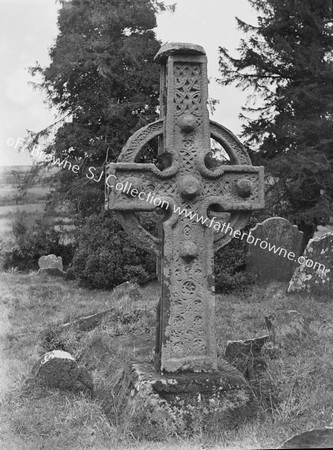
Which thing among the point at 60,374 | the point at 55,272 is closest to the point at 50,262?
the point at 55,272

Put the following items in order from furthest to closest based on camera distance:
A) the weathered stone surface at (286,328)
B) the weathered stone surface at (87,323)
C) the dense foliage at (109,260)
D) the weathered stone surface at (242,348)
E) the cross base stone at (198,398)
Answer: the dense foliage at (109,260) < the weathered stone surface at (87,323) < the weathered stone surface at (286,328) < the weathered stone surface at (242,348) < the cross base stone at (198,398)

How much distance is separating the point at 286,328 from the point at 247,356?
1022mm

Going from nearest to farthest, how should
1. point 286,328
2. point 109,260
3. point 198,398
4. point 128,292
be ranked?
point 198,398, point 286,328, point 128,292, point 109,260

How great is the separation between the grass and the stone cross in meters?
0.60

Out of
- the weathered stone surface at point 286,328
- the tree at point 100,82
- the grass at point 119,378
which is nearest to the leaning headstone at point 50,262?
the tree at point 100,82

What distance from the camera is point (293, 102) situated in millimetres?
16125

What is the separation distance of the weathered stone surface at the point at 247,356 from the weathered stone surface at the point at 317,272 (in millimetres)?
3957

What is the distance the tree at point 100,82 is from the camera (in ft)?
51.6

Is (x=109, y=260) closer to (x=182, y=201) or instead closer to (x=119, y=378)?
(x=119, y=378)

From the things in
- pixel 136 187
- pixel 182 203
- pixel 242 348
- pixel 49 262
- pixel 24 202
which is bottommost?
pixel 242 348

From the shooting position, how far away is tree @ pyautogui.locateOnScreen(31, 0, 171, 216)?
51.6 feet

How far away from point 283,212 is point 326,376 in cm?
1071

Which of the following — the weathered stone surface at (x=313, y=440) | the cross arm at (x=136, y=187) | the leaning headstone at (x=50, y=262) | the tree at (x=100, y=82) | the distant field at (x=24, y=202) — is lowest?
the weathered stone surface at (x=313, y=440)

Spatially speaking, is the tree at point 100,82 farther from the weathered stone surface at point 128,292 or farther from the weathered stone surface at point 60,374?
the weathered stone surface at point 60,374
